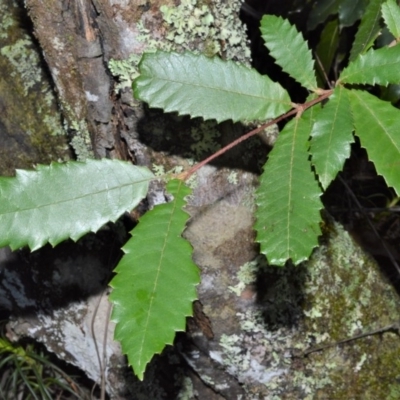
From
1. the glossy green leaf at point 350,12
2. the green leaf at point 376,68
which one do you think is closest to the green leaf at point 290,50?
→ the green leaf at point 376,68

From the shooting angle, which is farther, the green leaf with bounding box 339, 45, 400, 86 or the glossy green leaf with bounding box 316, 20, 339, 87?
the glossy green leaf with bounding box 316, 20, 339, 87

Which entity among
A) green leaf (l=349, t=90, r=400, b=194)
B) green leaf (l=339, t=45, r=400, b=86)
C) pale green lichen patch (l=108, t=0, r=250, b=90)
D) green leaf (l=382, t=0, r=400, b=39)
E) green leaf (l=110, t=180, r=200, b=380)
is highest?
pale green lichen patch (l=108, t=0, r=250, b=90)

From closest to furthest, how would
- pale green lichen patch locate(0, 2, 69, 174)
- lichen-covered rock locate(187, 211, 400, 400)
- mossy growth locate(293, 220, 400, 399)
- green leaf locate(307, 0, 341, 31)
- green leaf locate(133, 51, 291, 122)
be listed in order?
green leaf locate(133, 51, 291, 122) < lichen-covered rock locate(187, 211, 400, 400) < mossy growth locate(293, 220, 400, 399) < pale green lichen patch locate(0, 2, 69, 174) < green leaf locate(307, 0, 341, 31)

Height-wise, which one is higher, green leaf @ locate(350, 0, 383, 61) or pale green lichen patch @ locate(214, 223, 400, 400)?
green leaf @ locate(350, 0, 383, 61)

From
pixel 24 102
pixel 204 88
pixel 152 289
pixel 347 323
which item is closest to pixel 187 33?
pixel 204 88

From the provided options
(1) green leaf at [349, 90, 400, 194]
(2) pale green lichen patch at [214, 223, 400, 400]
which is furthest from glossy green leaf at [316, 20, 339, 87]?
(1) green leaf at [349, 90, 400, 194]

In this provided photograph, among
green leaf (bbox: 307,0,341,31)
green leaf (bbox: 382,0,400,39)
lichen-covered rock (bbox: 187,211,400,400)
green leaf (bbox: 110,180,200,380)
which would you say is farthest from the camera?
green leaf (bbox: 307,0,341,31)

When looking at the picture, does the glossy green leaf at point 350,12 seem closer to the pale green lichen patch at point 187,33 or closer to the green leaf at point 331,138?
the pale green lichen patch at point 187,33

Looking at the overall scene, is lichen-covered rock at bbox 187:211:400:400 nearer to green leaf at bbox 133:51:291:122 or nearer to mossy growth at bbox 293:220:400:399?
mossy growth at bbox 293:220:400:399
